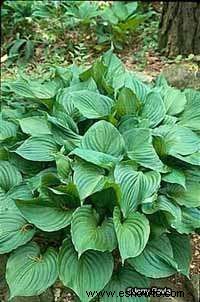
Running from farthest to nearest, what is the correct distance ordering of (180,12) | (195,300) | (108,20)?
(108,20) → (180,12) → (195,300)

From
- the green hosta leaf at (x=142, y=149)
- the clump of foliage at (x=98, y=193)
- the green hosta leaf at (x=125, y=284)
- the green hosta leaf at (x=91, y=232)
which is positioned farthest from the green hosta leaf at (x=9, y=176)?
the green hosta leaf at (x=125, y=284)

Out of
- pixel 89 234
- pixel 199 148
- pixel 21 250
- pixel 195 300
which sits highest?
pixel 199 148

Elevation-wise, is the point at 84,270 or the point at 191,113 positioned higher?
the point at 191,113

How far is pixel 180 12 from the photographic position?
4.43m

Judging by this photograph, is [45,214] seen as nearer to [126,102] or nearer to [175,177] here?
[175,177]

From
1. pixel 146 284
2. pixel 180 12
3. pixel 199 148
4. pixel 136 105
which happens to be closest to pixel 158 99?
pixel 136 105

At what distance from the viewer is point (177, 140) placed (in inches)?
105

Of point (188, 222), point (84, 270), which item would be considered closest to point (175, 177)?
point (188, 222)

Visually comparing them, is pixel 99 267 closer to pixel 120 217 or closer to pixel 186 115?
pixel 120 217

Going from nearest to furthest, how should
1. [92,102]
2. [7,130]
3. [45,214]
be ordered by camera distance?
[45,214] < [92,102] < [7,130]

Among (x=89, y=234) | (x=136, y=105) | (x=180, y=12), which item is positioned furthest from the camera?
(x=180, y=12)

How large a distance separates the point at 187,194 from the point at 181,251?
0.26 metres

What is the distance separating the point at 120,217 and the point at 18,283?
0.51m

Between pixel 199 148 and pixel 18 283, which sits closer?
pixel 18 283
